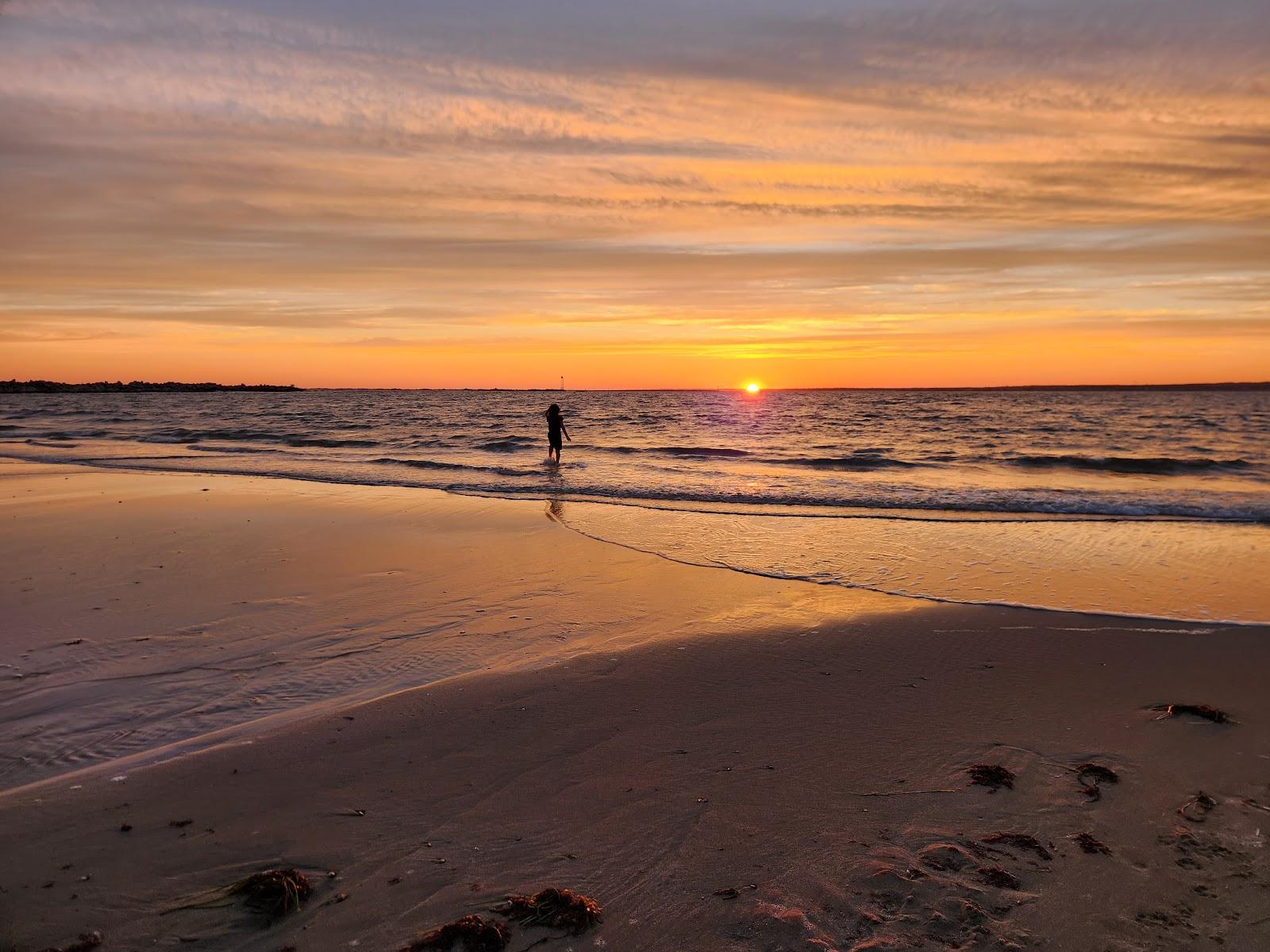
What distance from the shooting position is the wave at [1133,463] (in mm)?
26703

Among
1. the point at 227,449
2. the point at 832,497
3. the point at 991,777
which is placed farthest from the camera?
the point at 227,449

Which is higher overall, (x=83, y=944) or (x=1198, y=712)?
(x=1198, y=712)

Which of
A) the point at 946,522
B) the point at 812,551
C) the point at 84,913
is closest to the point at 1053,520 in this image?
the point at 946,522

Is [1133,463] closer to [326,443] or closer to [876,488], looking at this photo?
[876,488]

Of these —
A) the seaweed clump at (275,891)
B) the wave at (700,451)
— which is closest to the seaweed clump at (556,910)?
the seaweed clump at (275,891)

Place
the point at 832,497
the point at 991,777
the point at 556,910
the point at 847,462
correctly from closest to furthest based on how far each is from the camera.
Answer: the point at 556,910 → the point at 991,777 → the point at 832,497 → the point at 847,462

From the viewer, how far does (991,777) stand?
178 inches

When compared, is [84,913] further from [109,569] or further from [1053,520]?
[1053,520]

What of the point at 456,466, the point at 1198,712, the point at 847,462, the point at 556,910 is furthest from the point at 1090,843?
the point at 847,462

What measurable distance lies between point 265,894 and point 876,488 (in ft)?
60.6

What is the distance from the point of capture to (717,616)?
800cm

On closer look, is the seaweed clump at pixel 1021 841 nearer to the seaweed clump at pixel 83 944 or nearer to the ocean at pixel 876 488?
the seaweed clump at pixel 83 944

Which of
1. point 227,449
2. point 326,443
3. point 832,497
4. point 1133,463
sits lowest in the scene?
point 832,497

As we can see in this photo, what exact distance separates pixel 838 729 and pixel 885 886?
5.82ft
